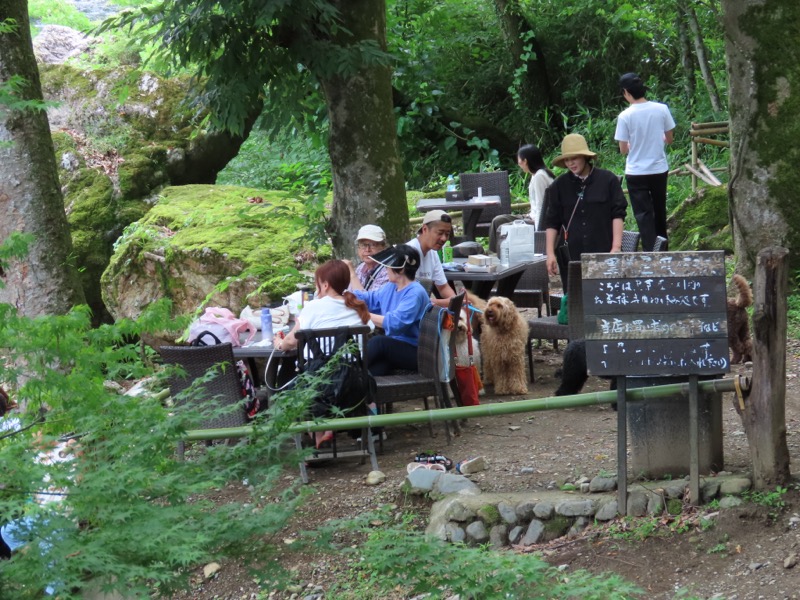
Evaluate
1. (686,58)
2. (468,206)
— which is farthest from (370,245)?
(686,58)

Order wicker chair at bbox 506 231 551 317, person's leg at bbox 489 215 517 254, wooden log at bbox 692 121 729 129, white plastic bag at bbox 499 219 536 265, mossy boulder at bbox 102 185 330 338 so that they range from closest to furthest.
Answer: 1. white plastic bag at bbox 499 219 536 265
2. mossy boulder at bbox 102 185 330 338
3. wicker chair at bbox 506 231 551 317
4. person's leg at bbox 489 215 517 254
5. wooden log at bbox 692 121 729 129

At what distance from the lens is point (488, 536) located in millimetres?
5645

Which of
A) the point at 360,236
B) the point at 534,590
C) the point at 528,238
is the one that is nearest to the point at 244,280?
the point at 360,236

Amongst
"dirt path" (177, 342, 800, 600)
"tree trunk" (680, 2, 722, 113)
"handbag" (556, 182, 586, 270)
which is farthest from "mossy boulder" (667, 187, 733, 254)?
"tree trunk" (680, 2, 722, 113)

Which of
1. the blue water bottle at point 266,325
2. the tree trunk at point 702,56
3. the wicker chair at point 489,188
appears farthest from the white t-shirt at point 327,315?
the tree trunk at point 702,56

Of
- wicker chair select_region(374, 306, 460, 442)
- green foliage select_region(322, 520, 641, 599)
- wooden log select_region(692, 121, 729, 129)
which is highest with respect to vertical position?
wooden log select_region(692, 121, 729, 129)

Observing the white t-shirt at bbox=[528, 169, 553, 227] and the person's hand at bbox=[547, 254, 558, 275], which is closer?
the person's hand at bbox=[547, 254, 558, 275]

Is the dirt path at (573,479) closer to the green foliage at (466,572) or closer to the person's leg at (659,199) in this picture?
the green foliage at (466,572)

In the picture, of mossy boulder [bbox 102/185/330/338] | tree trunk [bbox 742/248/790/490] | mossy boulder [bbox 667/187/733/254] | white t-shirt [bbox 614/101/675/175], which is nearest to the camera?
tree trunk [bbox 742/248/790/490]

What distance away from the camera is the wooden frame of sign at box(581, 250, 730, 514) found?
529cm

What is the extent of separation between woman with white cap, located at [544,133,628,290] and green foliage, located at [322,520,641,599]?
178 inches

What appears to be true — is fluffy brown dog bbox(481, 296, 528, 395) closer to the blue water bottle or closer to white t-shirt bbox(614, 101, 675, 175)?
the blue water bottle

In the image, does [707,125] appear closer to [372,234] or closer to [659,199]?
[659,199]

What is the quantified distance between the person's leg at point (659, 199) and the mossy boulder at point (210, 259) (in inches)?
124
